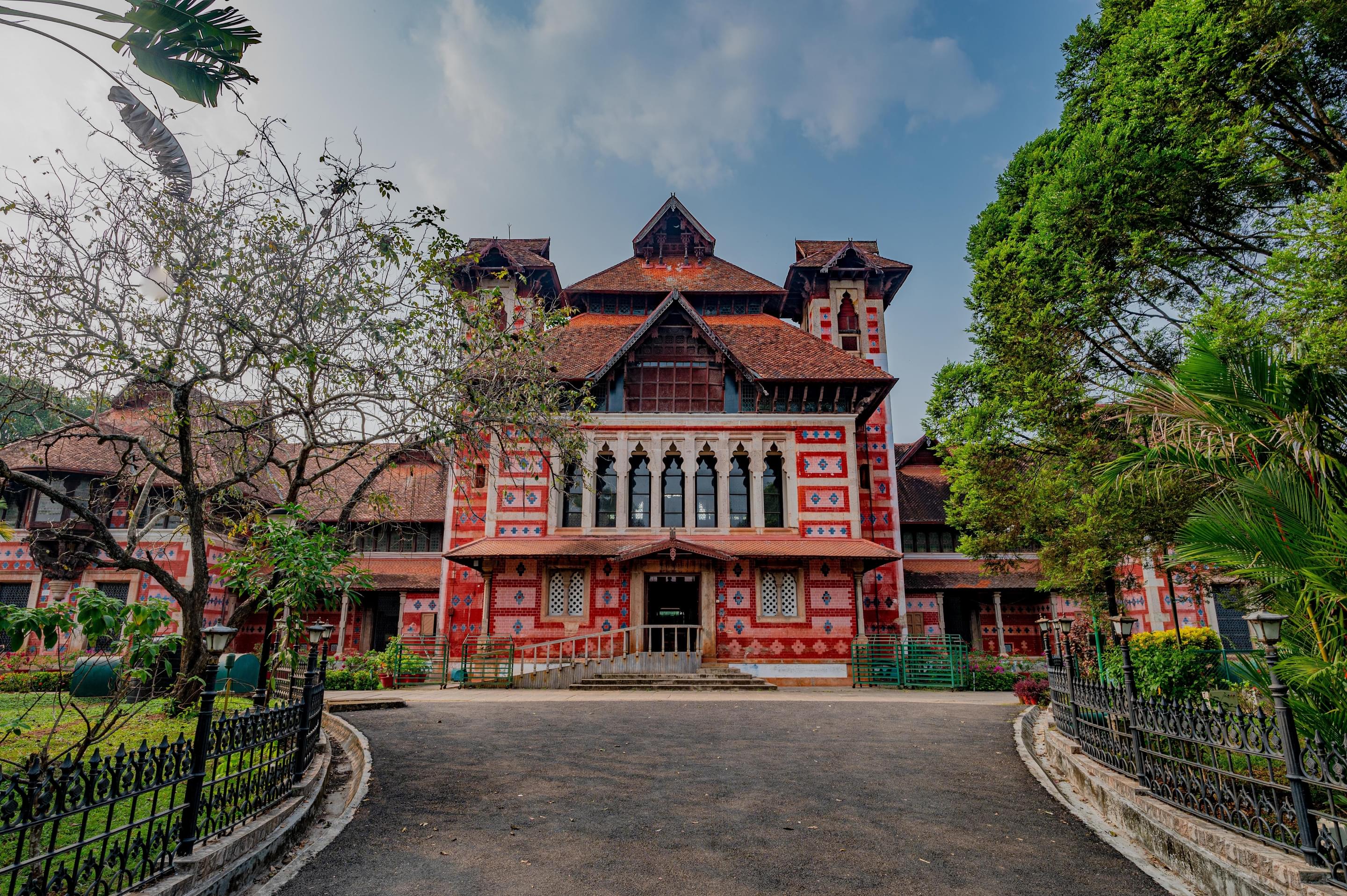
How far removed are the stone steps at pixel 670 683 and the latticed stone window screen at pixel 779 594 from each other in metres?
2.67

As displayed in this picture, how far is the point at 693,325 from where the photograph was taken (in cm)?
2377

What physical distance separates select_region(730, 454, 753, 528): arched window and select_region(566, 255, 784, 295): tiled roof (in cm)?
755

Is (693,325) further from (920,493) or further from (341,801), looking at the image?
(341,801)

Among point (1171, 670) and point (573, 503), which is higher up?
point (573, 503)

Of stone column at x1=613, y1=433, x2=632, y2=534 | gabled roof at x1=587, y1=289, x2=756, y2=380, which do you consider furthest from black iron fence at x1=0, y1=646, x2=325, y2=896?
gabled roof at x1=587, y1=289, x2=756, y2=380

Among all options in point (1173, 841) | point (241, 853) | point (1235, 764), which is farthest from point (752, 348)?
point (241, 853)

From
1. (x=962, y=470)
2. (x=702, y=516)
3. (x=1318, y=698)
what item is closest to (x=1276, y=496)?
(x=1318, y=698)

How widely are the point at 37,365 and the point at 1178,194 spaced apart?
55.4ft

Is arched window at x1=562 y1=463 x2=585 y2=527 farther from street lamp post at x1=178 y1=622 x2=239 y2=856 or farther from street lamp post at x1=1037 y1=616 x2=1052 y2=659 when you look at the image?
street lamp post at x1=178 y1=622 x2=239 y2=856

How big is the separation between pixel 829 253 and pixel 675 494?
1320 centimetres

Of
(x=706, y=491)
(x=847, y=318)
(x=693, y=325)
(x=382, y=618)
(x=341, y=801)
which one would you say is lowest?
(x=341, y=801)

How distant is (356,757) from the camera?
949 centimetres

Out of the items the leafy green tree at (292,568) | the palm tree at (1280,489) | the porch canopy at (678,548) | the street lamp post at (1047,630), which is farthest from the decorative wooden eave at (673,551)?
the palm tree at (1280,489)

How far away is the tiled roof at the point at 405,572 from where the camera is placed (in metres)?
24.9
